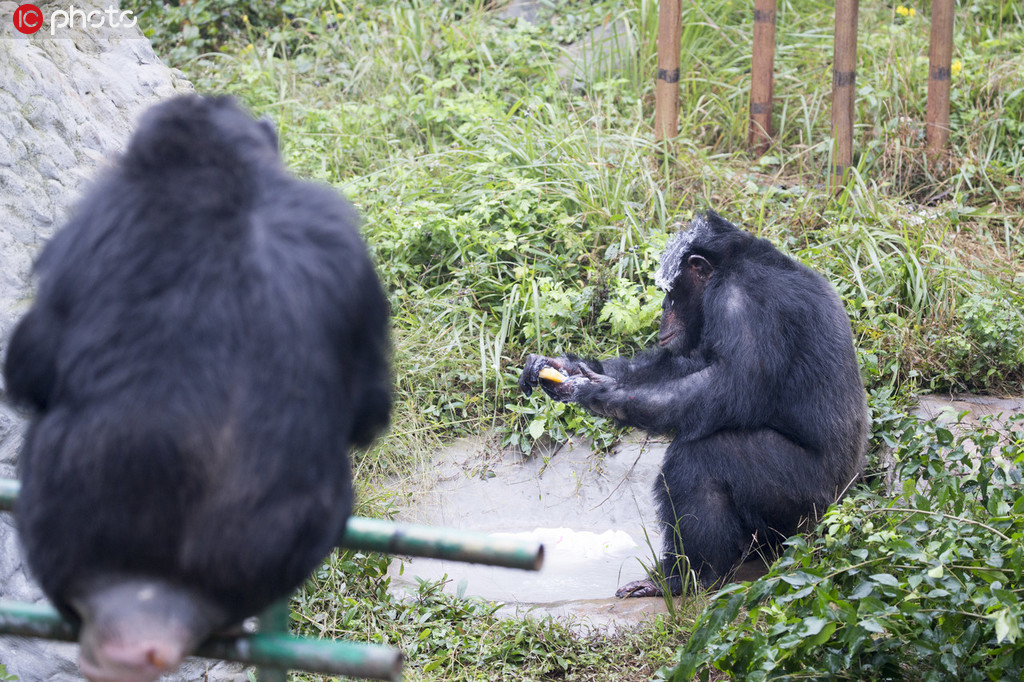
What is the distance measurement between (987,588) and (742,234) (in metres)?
2.22

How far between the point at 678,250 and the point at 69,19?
139 inches

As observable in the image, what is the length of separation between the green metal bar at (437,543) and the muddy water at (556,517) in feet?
7.26

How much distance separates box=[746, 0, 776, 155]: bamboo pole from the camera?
21.5 feet

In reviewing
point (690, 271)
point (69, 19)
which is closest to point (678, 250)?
point (690, 271)

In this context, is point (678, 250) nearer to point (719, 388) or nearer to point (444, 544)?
point (719, 388)

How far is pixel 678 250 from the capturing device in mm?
4637

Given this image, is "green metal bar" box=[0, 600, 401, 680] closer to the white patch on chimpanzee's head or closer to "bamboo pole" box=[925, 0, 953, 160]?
the white patch on chimpanzee's head

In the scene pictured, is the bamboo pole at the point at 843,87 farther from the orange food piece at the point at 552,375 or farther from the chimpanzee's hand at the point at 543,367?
the orange food piece at the point at 552,375

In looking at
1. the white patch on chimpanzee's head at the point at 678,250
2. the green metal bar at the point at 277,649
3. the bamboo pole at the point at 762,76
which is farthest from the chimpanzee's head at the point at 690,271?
the green metal bar at the point at 277,649

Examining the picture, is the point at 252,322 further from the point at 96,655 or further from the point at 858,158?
the point at 858,158

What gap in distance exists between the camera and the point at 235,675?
12.3 feet

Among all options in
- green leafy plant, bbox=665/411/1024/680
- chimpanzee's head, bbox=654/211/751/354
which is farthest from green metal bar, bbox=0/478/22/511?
chimpanzee's head, bbox=654/211/751/354

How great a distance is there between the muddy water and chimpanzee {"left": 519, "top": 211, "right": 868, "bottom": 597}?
0.26 meters

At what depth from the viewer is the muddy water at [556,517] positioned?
4.52 metres
